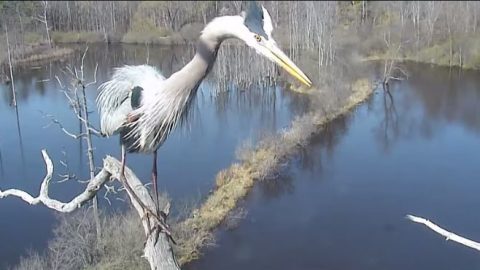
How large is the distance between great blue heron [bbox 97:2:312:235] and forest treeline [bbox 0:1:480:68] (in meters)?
11.6

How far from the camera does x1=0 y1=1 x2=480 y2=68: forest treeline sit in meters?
15.9

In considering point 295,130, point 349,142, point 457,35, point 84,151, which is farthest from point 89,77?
point 457,35

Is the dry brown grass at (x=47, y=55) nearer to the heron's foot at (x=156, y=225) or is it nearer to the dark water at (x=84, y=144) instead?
the dark water at (x=84, y=144)

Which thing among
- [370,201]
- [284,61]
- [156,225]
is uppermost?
[284,61]

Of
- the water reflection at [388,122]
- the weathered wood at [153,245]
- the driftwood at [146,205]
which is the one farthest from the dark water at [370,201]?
the weathered wood at [153,245]

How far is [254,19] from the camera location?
5.00ft

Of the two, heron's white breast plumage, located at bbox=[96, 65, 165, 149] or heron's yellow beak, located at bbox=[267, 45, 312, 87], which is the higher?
heron's yellow beak, located at bbox=[267, 45, 312, 87]

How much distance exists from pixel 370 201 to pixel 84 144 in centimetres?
542

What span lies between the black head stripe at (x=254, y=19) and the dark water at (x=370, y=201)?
6136mm

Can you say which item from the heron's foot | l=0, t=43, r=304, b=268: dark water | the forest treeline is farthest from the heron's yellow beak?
the forest treeline

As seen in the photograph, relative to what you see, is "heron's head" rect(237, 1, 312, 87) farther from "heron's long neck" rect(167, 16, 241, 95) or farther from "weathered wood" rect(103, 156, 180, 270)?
"weathered wood" rect(103, 156, 180, 270)

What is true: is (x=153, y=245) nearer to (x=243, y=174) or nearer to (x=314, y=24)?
(x=243, y=174)

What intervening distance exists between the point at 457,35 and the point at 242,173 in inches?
447

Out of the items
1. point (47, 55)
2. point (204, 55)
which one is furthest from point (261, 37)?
point (47, 55)
